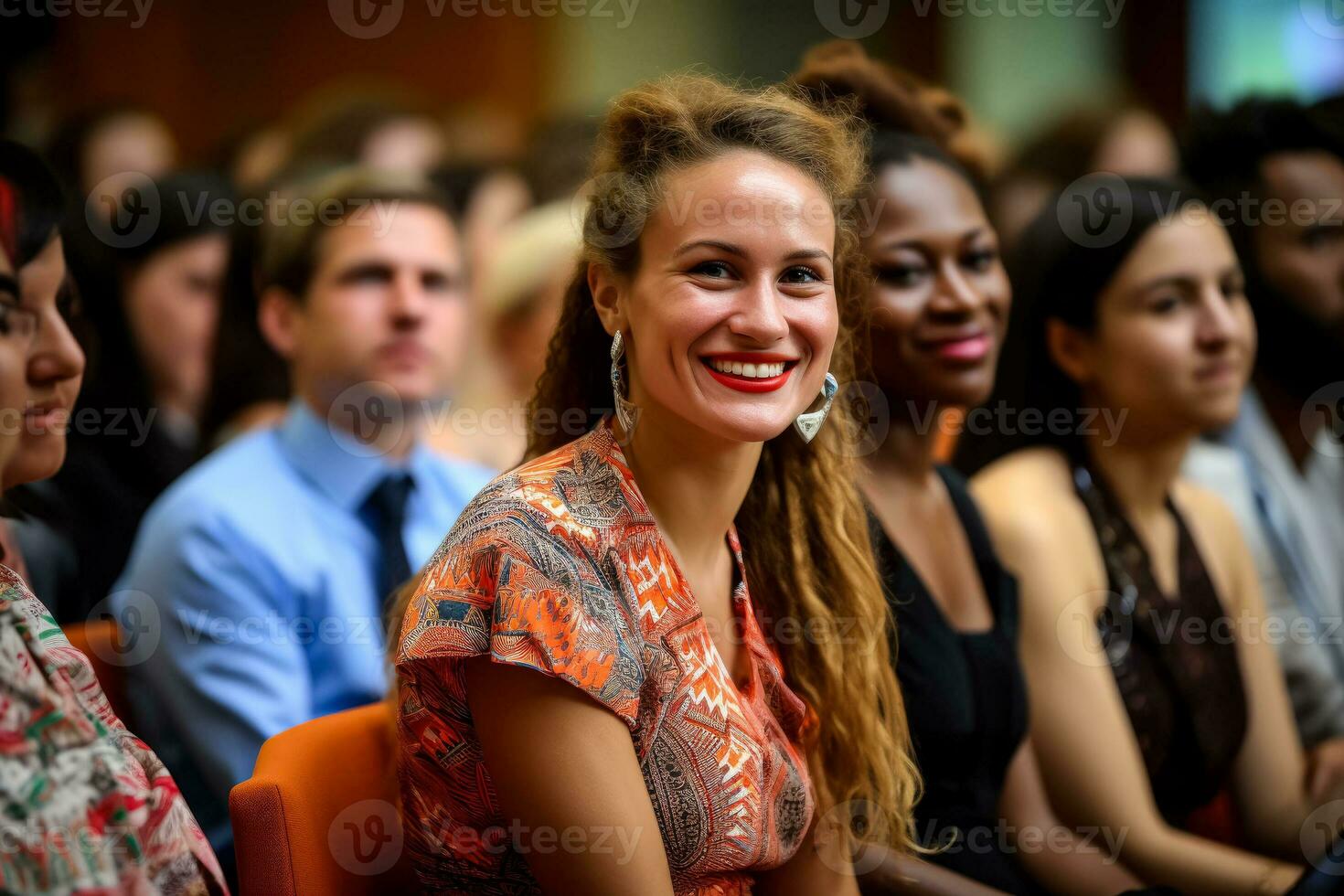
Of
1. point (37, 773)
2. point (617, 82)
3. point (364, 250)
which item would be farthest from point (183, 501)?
point (617, 82)

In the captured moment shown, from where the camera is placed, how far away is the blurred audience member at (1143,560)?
191 cm

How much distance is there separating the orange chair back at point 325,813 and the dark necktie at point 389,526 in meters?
0.71

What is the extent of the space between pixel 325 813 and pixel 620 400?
20.4 inches

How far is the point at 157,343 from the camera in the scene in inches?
124

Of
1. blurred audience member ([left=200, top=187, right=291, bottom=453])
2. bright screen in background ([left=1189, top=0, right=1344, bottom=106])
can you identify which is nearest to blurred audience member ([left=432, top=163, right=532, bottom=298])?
blurred audience member ([left=200, top=187, right=291, bottom=453])

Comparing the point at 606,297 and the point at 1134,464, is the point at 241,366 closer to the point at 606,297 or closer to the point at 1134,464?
the point at 606,297

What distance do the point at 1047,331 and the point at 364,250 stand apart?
3.97 ft

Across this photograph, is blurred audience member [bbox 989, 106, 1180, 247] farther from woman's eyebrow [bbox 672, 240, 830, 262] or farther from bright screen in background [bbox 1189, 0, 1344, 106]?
woman's eyebrow [bbox 672, 240, 830, 262]

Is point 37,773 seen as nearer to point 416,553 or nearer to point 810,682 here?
point 810,682

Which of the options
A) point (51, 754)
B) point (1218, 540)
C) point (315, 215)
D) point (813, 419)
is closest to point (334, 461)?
point (315, 215)

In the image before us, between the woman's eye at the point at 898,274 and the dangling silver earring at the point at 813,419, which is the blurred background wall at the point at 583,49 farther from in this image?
the dangling silver earring at the point at 813,419

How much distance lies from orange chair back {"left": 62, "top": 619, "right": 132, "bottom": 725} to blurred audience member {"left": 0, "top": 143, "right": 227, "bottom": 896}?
1.40 feet

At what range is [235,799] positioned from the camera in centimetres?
122

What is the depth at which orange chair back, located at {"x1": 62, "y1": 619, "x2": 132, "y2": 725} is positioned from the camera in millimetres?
1675
